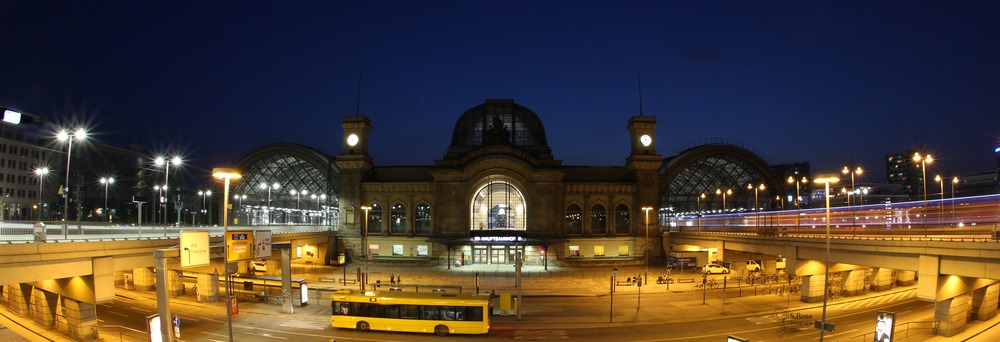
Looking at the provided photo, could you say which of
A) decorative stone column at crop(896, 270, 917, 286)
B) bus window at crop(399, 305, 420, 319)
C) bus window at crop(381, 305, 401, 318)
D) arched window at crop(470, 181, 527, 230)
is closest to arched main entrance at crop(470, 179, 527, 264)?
arched window at crop(470, 181, 527, 230)

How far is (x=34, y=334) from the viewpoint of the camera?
33.8 m

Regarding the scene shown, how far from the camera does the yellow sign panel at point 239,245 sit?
102 ft

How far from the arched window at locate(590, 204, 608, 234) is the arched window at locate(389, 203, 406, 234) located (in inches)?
1022

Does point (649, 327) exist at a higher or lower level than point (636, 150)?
lower

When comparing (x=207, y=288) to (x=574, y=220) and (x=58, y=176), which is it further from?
(x=58, y=176)

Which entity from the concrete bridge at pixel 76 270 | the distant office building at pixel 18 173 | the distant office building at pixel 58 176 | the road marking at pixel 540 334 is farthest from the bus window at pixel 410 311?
the distant office building at pixel 18 173

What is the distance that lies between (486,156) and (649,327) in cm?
3886

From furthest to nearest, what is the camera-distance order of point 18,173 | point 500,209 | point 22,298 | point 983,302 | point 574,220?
point 18,173
point 574,220
point 500,209
point 22,298
point 983,302

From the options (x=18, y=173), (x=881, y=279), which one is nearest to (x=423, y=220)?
(x=881, y=279)

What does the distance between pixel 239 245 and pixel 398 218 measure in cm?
4431

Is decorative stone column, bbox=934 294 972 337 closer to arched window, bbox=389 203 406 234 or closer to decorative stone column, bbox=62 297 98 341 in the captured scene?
decorative stone column, bbox=62 297 98 341

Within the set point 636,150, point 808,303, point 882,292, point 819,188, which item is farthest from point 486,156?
point 819,188

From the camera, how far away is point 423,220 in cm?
7544

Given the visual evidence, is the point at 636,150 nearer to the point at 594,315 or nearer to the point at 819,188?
the point at 594,315
